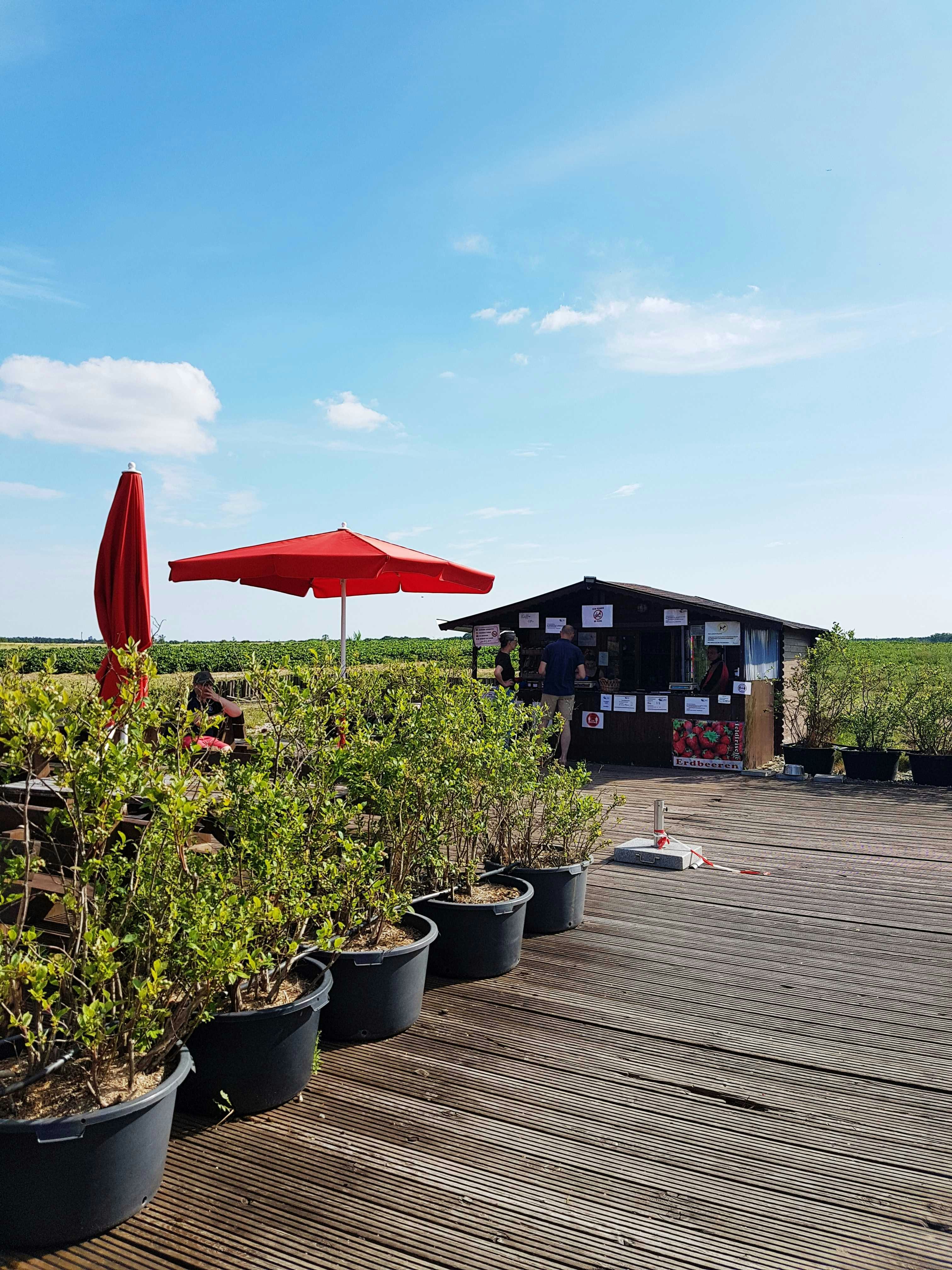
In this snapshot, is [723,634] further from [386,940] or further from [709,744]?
[386,940]

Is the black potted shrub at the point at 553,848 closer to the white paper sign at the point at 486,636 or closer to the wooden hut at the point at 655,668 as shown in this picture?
the wooden hut at the point at 655,668

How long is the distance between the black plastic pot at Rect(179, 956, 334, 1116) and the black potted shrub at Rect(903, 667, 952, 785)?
30.8 ft

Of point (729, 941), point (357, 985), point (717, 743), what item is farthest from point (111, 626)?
point (717, 743)

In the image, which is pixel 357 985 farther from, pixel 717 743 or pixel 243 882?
pixel 717 743

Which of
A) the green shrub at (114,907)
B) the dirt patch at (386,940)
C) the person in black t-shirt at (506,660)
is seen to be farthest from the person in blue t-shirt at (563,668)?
the green shrub at (114,907)

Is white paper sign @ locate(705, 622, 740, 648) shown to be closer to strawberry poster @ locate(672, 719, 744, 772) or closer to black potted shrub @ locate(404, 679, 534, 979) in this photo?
strawberry poster @ locate(672, 719, 744, 772)

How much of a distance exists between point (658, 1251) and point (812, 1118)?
3.14ft

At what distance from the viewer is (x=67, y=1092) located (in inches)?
95.7

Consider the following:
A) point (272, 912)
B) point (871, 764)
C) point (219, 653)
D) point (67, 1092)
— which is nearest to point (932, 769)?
point (871, 764)

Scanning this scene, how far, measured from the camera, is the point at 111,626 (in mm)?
5355

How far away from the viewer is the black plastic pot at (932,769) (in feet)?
33.6

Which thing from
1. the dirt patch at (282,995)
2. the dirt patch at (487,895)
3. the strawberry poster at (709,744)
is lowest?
the dirt patch at (282,995)

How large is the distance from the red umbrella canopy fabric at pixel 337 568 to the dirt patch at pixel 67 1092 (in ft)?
13.0

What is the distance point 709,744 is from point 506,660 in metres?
2.92
